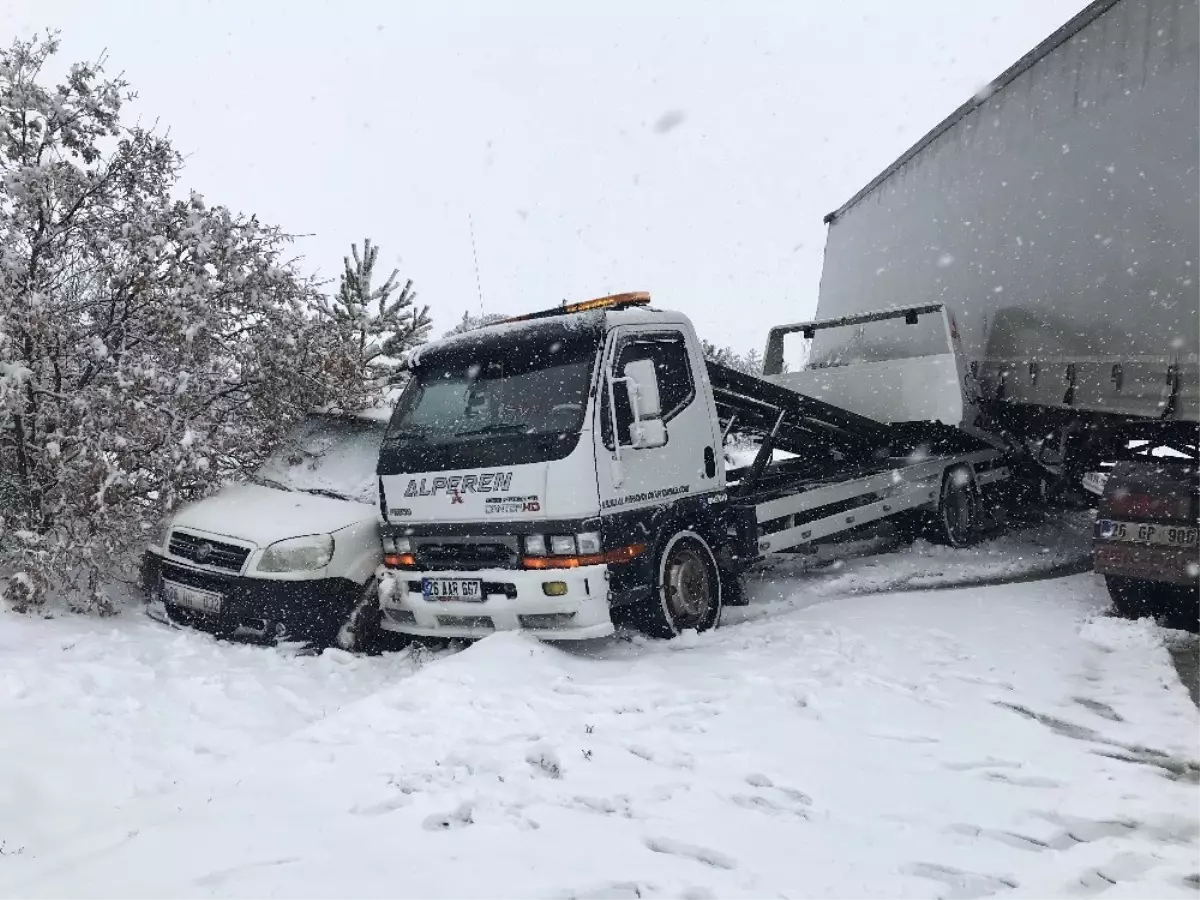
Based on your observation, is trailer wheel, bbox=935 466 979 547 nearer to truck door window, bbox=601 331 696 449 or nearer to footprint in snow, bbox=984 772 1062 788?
truck door window, bbox=601 331 696 449

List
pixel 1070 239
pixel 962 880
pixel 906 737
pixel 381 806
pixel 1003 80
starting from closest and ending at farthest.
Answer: pixel 962 880
pixel 381 806
pixel 906 737
pixel 1070 239
pixel 1003 80

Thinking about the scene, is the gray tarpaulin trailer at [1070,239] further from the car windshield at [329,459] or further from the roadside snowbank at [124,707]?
the car windshield at [329,459]

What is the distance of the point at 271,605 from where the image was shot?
588 centimetres

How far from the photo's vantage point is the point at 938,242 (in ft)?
31.2

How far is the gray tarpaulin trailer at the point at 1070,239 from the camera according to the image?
214 inches

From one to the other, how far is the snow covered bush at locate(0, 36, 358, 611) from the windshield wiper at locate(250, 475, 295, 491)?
0.80 feet

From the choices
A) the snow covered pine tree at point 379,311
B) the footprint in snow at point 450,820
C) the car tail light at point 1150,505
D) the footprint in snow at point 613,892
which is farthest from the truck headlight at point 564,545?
the snow covered pine tree at point 379,311

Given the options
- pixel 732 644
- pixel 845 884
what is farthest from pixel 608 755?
pixel 732 644

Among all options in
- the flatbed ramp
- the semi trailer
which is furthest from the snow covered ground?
the flatbed ramp

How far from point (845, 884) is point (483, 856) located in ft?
4.13

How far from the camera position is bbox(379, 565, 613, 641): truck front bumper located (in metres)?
5.55

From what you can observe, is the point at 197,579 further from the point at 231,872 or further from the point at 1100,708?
the point at 1100,708

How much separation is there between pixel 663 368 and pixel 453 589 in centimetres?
218

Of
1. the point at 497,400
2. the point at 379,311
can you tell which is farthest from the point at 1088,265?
the point at 379,311
